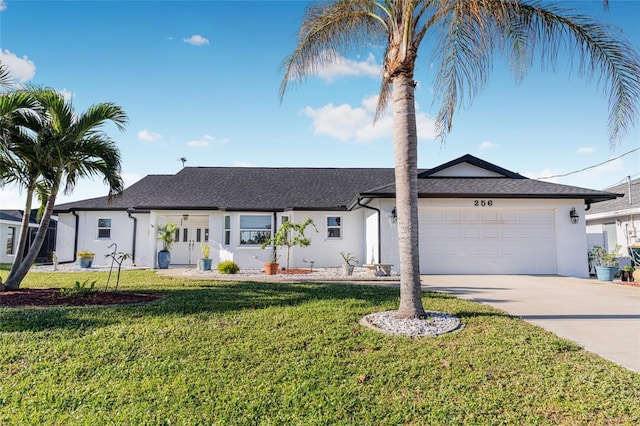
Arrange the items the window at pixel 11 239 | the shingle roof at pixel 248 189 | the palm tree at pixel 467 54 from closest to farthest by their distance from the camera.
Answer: the palm tree at pixel 467 54 → the shingle roof at pixel 248 189 → the window at pixel 11 239

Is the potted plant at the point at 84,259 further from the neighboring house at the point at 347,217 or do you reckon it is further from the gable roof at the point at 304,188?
the gable roof at the point at 304,188

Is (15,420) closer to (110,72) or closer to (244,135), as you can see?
(110,72)

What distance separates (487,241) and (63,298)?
1334cm

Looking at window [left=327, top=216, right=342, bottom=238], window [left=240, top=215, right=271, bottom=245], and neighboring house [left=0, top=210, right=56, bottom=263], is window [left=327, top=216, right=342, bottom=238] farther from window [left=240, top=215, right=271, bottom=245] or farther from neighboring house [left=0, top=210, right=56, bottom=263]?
neighboring house [left=0, top=210, right=56, bottom=263]

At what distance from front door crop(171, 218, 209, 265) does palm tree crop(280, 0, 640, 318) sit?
15.0 meters

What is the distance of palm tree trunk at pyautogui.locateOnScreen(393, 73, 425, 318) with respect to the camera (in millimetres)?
5871

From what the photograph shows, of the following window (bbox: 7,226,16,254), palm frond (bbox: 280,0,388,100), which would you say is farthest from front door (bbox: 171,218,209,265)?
palm frond (bbox: 280,0,388,100)

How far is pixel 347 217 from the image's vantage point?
16641 mm

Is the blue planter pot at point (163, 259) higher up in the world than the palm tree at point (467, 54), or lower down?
lower down

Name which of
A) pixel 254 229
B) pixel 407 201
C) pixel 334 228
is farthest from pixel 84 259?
pixel 407 201

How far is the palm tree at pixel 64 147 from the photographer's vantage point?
8633 millimetres

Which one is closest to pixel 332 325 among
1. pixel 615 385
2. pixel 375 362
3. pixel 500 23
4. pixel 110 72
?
pixel 375 362

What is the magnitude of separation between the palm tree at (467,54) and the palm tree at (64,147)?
24.9ft

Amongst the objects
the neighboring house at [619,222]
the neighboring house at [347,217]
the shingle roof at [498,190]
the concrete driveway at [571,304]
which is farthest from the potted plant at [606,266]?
the neighboring house at [619,222]
